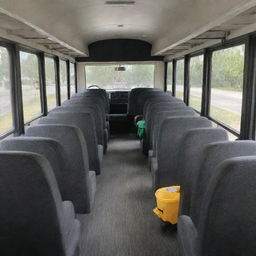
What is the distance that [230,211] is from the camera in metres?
1.43

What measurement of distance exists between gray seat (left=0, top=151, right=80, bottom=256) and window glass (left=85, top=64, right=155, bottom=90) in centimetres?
932

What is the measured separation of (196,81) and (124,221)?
14.1 ft

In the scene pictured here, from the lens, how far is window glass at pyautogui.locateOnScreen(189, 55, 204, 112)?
6334mm

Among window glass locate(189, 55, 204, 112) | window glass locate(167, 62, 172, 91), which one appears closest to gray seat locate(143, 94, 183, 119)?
window glass locate(189, 55, 204, 112)

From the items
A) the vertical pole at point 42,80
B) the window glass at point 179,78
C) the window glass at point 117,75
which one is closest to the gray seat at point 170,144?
the vertical pole at point 42,80

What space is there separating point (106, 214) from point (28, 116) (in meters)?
2.64

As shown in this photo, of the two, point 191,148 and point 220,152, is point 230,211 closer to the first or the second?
point 220,152

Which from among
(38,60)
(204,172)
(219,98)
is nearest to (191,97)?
(219,98)

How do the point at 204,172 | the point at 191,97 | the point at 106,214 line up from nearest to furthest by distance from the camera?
the point at 204,172 < the point at 106,214 < the point at 191,97

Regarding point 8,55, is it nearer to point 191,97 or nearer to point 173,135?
point 173,135

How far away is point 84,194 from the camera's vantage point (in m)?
2.70

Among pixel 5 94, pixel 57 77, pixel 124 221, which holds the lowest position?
pixel 124 221

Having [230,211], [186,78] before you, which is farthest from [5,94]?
[186,78]

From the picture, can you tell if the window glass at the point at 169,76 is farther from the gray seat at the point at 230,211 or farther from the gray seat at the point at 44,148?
the gray seat at the point at 230,211
